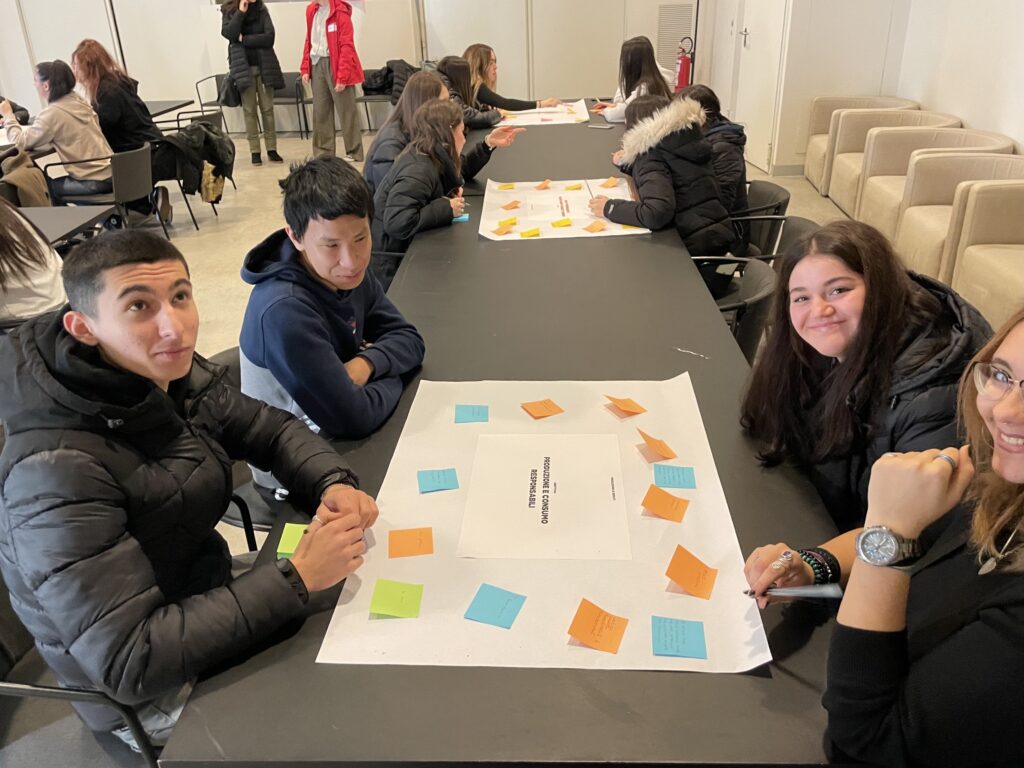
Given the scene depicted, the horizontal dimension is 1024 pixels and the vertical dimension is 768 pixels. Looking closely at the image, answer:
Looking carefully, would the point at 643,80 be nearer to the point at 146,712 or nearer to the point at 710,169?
the point at 710,169

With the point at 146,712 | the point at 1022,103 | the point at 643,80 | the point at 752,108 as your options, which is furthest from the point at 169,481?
the point at 752,108

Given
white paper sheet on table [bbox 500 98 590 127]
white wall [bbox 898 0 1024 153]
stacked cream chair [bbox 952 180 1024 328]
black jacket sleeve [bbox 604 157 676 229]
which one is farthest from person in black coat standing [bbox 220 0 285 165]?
stacked cream chair [bbox 952 180 1024 328]

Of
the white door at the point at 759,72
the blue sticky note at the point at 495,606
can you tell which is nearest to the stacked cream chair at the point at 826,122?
the white door at the point at 759,72

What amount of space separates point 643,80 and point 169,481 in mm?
3970

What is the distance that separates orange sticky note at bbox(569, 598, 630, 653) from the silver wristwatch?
0.31 meters

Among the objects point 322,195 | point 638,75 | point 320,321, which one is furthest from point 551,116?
point 320,321

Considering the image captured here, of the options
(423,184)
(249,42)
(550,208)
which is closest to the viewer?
(423,184)

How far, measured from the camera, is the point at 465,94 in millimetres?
4875

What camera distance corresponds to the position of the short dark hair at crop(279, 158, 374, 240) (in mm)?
1560

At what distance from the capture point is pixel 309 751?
84 centimetres

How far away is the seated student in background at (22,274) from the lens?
2.45m

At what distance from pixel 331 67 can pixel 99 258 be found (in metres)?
6.53

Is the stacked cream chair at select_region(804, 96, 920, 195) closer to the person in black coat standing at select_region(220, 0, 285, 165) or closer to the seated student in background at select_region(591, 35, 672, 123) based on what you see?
the seated student in background at select_region(591, 35, 672, 123)

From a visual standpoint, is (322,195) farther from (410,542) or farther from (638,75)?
(638,75)
